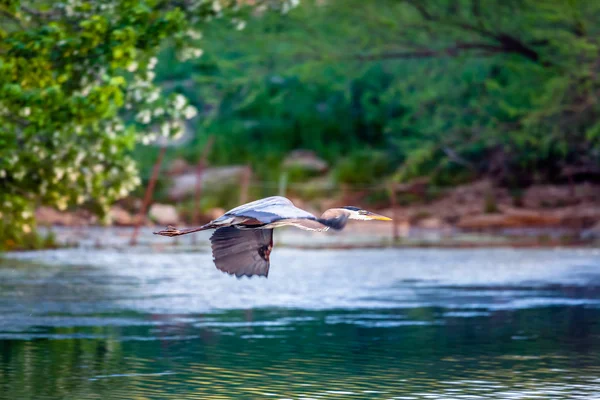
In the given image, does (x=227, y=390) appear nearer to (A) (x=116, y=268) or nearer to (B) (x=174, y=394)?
(B) (x=174, y=394)

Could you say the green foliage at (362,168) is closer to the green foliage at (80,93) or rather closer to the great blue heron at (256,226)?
the green foliage at (80,93)

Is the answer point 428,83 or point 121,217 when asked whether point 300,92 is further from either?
point 121,217

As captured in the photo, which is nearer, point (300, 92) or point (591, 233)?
point (591, 233)

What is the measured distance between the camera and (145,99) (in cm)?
1662

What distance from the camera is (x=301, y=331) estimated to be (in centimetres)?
1283

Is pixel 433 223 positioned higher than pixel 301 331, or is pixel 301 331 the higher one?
pixel 433 223

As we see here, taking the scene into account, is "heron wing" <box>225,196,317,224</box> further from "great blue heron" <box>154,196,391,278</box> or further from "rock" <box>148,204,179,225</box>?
"rock" <box>148,204,179,225</box>

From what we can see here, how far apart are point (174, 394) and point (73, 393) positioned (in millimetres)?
763

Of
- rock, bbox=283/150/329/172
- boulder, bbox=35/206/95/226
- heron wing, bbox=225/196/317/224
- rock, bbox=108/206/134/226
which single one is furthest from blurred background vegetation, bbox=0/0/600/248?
heron wing, bbox=225/196/317/224

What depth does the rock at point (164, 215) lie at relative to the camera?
3238 cm

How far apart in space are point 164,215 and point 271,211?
24.9 m

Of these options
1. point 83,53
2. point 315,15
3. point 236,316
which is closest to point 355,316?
point 236,316

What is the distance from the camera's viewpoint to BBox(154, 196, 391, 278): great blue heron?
779cm

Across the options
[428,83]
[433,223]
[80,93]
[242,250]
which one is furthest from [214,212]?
[242,250]
